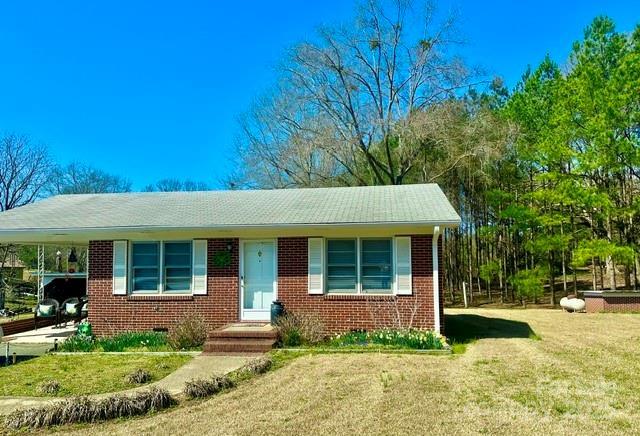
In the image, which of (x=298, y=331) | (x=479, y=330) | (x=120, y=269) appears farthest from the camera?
(x=479, y=330)

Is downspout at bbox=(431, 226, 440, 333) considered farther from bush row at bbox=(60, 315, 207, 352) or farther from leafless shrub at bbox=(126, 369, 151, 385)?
leafless shrub at bbox=(126, 369, 151, 385)

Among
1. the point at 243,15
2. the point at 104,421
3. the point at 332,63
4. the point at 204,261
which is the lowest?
the point at 104,421

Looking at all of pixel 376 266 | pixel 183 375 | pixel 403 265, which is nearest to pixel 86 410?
pixel 183 375

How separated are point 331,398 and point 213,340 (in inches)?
188

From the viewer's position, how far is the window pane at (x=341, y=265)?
40.9 feet

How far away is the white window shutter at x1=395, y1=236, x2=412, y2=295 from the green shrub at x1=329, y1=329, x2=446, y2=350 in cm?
93

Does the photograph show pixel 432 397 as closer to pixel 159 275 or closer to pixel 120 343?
pixel 120 343

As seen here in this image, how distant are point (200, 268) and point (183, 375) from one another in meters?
4.46

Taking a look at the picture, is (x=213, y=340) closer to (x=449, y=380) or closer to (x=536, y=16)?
(x=449, y=380)

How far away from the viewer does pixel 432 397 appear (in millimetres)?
6938

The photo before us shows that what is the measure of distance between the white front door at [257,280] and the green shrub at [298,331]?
3.89 feet

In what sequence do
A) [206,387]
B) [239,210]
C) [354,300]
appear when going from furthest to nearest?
[239,210], [354,300], [206,387]

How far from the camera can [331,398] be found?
6957 millimetres

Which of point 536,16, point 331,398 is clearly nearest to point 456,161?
point 536,16
